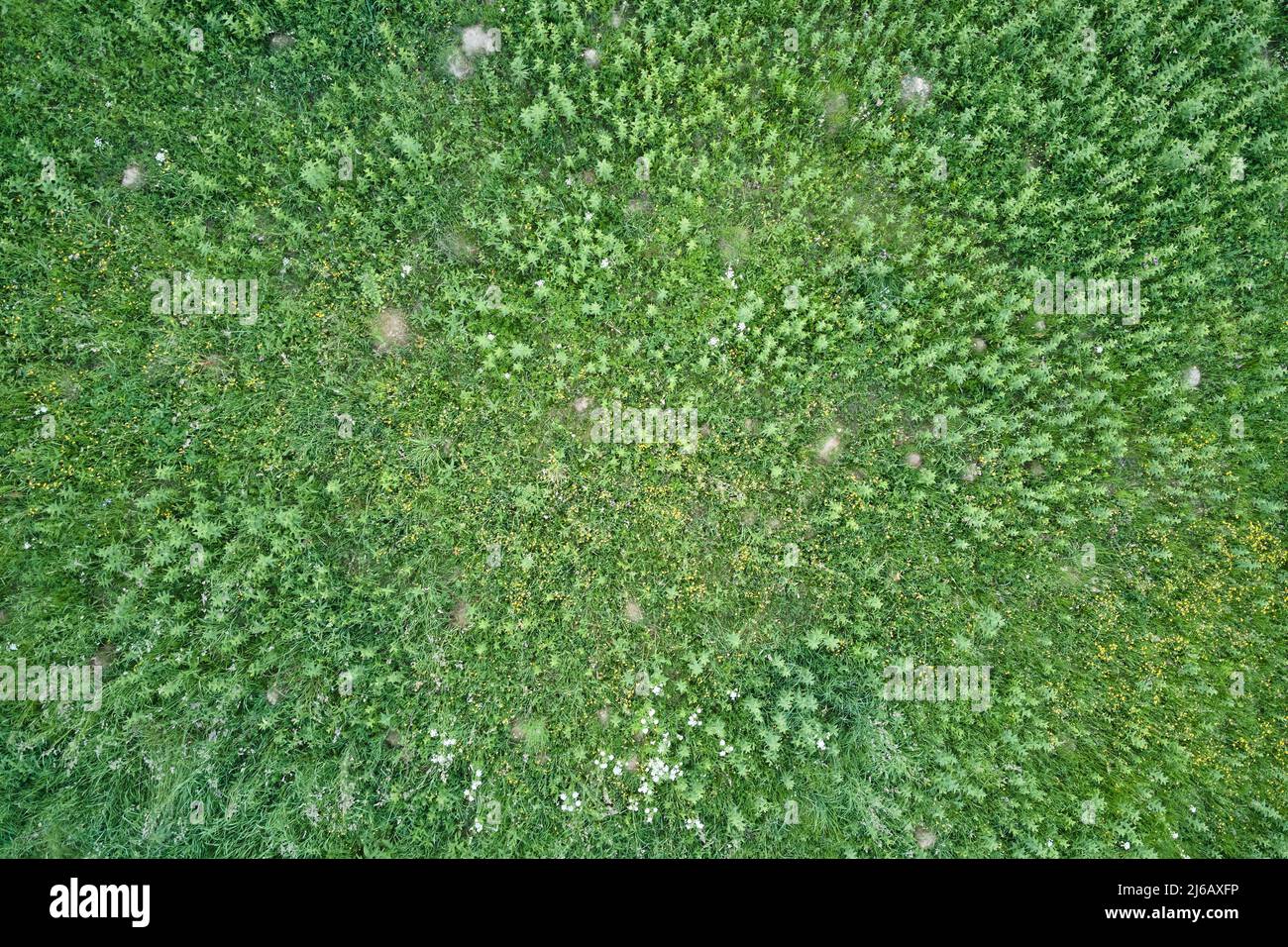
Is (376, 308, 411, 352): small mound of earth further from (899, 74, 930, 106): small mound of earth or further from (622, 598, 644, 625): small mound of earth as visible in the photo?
(899, 74, 930, 106): small mound of earth

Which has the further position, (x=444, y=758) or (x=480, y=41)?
(x=480, y=41)

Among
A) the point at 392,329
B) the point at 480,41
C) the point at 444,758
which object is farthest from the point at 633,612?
the point at 480,41

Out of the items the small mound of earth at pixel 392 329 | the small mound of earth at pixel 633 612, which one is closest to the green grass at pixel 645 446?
the small mound of earth at pixel 633 612

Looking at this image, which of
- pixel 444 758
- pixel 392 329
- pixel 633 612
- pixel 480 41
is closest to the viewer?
pixel 444 758

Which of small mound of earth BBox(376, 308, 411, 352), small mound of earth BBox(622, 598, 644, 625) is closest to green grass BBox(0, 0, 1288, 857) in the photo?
small mound of earth BBox(622, 598, 644, 625)

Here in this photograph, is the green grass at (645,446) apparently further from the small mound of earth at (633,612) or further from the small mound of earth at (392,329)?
the small mound of earth at (392,329)

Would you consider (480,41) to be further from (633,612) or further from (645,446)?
(633,612)

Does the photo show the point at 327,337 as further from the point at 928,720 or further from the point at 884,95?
the point at 928,720

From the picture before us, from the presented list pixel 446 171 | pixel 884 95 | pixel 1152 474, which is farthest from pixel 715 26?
pixel 1152 474
